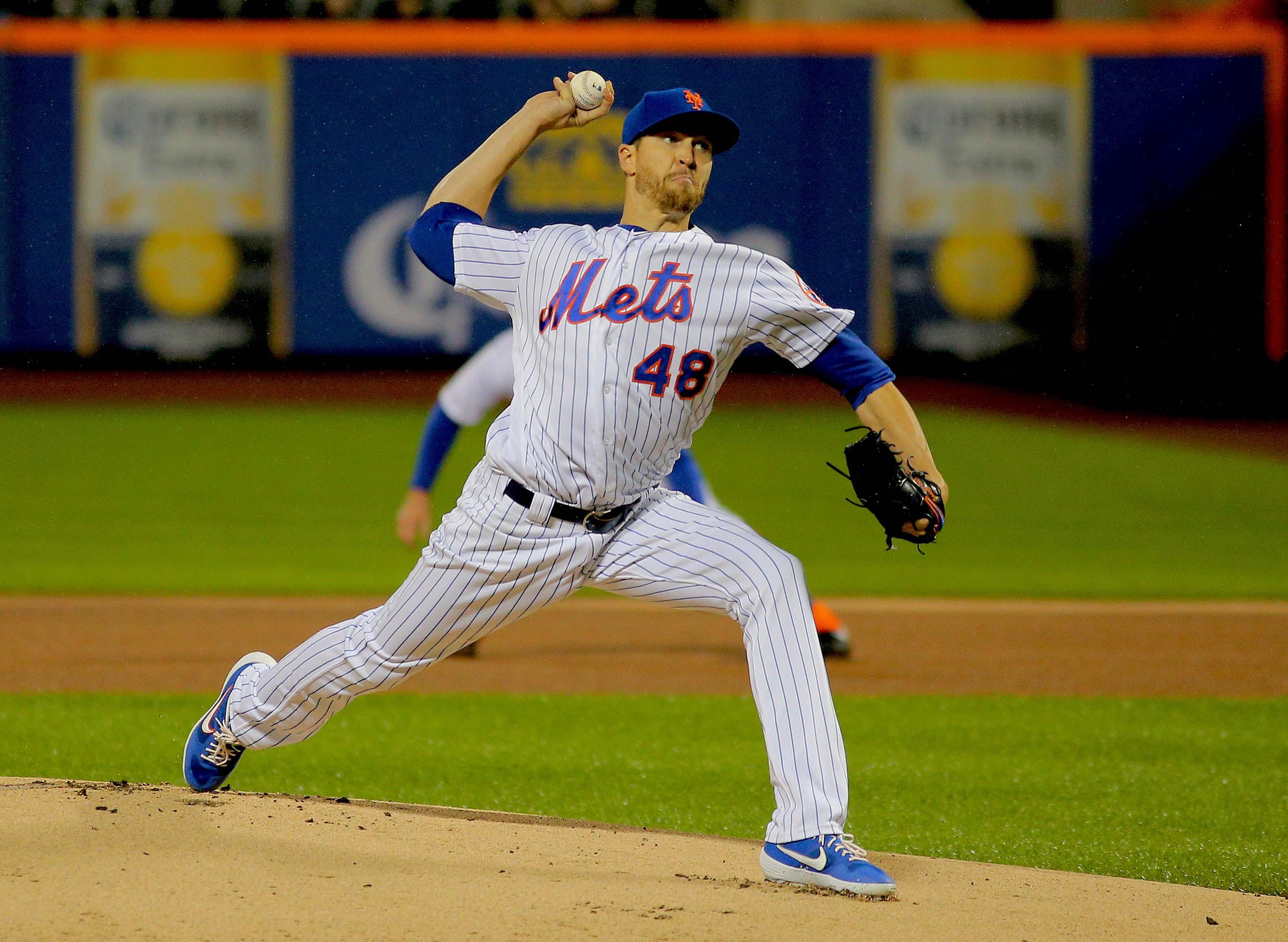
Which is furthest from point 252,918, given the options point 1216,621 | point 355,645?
point 1216,621

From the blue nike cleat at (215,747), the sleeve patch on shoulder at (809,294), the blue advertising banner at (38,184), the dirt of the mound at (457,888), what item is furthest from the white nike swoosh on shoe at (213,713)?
the blue advertising banner at (38,184)

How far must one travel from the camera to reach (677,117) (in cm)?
353

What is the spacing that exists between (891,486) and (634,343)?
614mm

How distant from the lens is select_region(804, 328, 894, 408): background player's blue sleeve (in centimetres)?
343

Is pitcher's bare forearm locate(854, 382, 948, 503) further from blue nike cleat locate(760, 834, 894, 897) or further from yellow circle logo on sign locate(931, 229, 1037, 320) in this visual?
yellow circle logo on sign locate(931, 229, 1037, 320)

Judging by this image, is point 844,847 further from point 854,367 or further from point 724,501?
point 724,501

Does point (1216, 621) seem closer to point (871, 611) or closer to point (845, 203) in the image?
point (871, 611)

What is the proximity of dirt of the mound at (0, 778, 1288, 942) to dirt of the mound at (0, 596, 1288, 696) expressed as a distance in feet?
7.77

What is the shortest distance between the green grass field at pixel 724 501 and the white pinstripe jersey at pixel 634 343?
5023mm

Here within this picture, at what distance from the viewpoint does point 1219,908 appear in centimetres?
345

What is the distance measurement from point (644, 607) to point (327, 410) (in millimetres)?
9771

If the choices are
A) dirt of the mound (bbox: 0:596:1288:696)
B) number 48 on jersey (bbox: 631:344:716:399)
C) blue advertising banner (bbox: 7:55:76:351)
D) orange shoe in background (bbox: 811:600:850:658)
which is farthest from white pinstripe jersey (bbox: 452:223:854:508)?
blue advertising banner (bbox: 7:55:76:351)

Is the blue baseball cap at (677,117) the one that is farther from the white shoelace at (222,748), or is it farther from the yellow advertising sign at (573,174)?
the yellow advertising sign at (573,174)

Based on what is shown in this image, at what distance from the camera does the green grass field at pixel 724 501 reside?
29.3 feet
